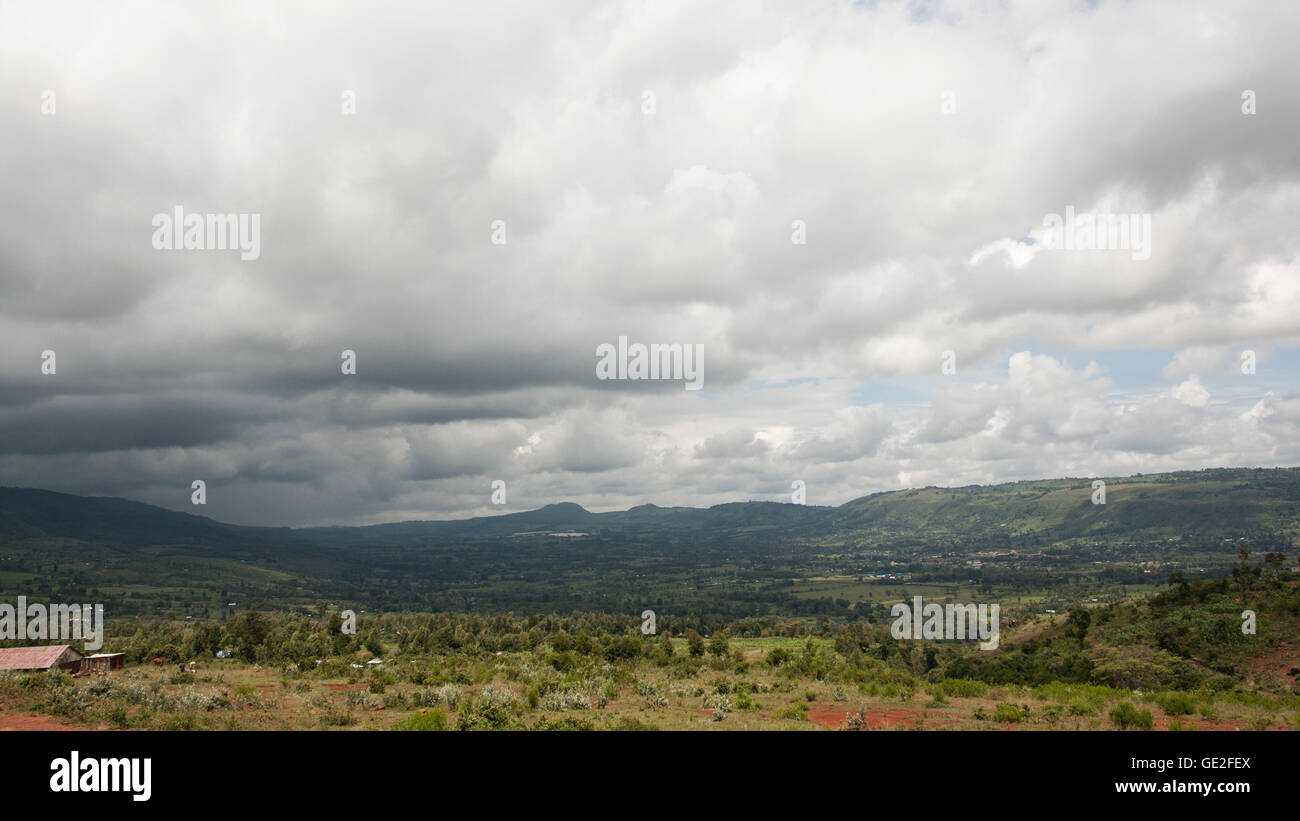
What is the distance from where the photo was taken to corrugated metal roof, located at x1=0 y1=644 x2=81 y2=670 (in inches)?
1513

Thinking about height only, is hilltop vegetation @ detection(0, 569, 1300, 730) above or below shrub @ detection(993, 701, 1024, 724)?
below

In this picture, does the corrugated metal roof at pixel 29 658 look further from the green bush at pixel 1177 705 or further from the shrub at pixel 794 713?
the green bush at pixel 1177 705

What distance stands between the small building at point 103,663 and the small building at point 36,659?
1.47 meters

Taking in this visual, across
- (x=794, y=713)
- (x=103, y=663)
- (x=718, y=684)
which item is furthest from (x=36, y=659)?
(x=794, y=713)

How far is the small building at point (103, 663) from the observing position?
141 ft

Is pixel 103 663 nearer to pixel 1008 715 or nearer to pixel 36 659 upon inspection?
pixel 36 659

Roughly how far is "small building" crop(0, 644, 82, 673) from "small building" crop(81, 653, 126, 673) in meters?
1.47

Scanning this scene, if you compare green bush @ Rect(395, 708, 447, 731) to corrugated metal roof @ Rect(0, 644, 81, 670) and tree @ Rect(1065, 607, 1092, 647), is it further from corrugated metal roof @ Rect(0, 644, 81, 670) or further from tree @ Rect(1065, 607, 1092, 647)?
tree @ Rect(1065, 607, 1092, 647)

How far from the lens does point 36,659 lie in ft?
129

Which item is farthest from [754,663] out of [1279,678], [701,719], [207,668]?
[207,668]

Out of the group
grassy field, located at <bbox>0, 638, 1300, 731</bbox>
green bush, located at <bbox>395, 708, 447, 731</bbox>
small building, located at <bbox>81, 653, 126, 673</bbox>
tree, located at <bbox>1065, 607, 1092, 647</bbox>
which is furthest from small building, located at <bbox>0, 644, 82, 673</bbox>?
tree, located at <bbox>1065, 607, 1092, 647</bbox>

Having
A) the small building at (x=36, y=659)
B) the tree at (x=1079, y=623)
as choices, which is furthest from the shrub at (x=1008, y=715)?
the tree at (x=1079, y=623)
